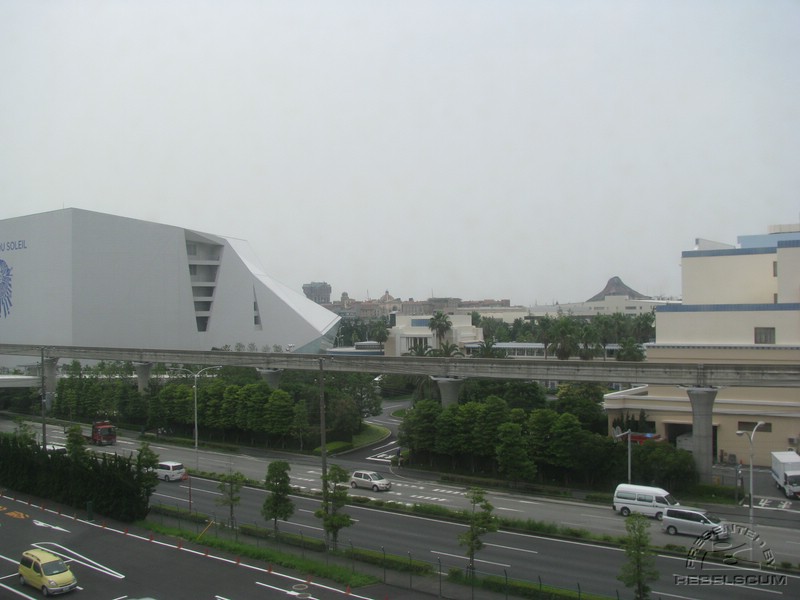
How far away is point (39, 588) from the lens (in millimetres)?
17875

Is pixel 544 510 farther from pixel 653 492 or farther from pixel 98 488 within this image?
pixel 98 488

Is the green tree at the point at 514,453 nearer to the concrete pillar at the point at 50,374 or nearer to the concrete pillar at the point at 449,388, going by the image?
the concrete pillar at the point at 449,388

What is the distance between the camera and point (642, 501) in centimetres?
2512

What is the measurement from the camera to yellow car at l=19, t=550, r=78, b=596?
17.6 metres

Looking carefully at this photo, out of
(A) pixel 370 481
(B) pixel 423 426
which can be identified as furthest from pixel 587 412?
(A) pixel 370 481

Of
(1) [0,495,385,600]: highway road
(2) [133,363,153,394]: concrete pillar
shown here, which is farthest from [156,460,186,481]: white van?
(2) [133,363,153,394]: concrete pillar

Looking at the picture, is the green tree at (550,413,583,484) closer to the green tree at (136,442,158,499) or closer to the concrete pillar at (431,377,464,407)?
the concrete pillar at (431,377,464,407)

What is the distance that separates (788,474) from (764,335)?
1067 centimetres

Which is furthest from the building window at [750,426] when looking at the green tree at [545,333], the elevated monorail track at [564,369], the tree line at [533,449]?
the green tree at [545,333]

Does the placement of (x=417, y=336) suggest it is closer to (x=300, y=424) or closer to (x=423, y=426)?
(x=300, y=424)

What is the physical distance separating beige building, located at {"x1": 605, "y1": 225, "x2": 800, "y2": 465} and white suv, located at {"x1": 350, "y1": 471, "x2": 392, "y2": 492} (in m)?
14.4

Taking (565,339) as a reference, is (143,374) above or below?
below

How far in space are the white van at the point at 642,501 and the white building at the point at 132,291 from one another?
54.3 m

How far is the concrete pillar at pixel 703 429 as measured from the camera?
29.3 meters
